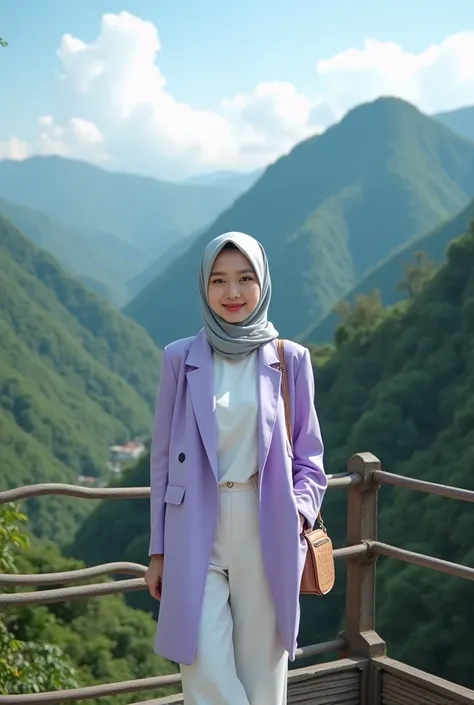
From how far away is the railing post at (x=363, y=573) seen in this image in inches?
123

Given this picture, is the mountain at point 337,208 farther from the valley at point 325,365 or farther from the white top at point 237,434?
the white top at point 237,434

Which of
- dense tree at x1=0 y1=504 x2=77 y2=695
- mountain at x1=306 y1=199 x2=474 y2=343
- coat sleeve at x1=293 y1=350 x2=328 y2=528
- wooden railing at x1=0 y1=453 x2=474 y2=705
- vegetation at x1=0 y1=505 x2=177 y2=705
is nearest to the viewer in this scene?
coat sleeve at x1=293 y1=350 x2=328 y2=528

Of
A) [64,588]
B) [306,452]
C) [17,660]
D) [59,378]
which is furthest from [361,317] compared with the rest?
[59,378]

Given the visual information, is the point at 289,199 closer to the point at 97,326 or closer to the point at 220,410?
the point at 97,326

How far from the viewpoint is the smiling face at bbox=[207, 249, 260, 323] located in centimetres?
211

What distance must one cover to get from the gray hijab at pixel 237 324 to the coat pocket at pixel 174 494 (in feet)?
1.07

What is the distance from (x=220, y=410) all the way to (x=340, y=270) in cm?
11339

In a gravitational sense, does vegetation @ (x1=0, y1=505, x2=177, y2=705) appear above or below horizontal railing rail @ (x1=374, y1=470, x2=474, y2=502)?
below

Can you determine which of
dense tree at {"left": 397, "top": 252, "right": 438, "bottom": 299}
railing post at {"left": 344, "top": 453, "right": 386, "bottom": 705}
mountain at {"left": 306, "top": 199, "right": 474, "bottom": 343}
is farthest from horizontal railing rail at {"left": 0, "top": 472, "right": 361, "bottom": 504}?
mountain at {"left": 306, "top": 199, "right": 474, "bottom": 343}

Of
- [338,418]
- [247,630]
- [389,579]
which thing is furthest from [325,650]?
[338,418]

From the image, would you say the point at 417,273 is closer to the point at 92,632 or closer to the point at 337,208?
the point at 92,632

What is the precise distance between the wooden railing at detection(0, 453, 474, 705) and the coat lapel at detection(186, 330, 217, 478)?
73cm

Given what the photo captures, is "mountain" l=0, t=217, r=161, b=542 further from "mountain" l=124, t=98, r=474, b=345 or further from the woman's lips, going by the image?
the woman's lips

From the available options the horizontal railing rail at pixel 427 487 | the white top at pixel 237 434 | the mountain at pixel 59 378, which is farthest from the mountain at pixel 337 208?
the white top at pixel 237 434
